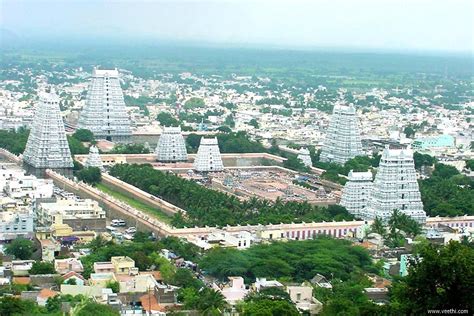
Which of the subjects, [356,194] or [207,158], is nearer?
[356,194]

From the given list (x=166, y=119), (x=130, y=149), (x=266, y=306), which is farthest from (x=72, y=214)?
(x=166, y=119)

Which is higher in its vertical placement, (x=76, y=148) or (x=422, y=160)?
(x=422, y=160)

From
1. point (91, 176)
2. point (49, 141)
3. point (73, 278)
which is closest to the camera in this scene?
point (73, 278)

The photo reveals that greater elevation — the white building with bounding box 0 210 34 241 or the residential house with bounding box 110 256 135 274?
the residential house with bounding box 110 256 135 274

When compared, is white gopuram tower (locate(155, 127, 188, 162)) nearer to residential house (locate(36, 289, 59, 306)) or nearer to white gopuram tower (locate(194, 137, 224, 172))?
white gopuram tower (locate(194, 137, 224, 172))

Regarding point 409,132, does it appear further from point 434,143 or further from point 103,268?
point 103,268

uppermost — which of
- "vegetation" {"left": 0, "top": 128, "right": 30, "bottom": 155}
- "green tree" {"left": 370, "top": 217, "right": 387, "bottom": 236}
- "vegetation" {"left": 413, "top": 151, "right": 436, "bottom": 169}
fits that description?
"green tree" {"left": 370, "top": 217, "right": 387, "bottom": 236}

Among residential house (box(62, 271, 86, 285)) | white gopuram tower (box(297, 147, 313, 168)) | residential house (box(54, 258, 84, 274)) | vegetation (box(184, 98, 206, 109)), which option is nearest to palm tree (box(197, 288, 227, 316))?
residential house (box(62, 271, 86, 285))

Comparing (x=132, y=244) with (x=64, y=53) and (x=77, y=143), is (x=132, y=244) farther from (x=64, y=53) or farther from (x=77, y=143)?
(x=64, y=53)
